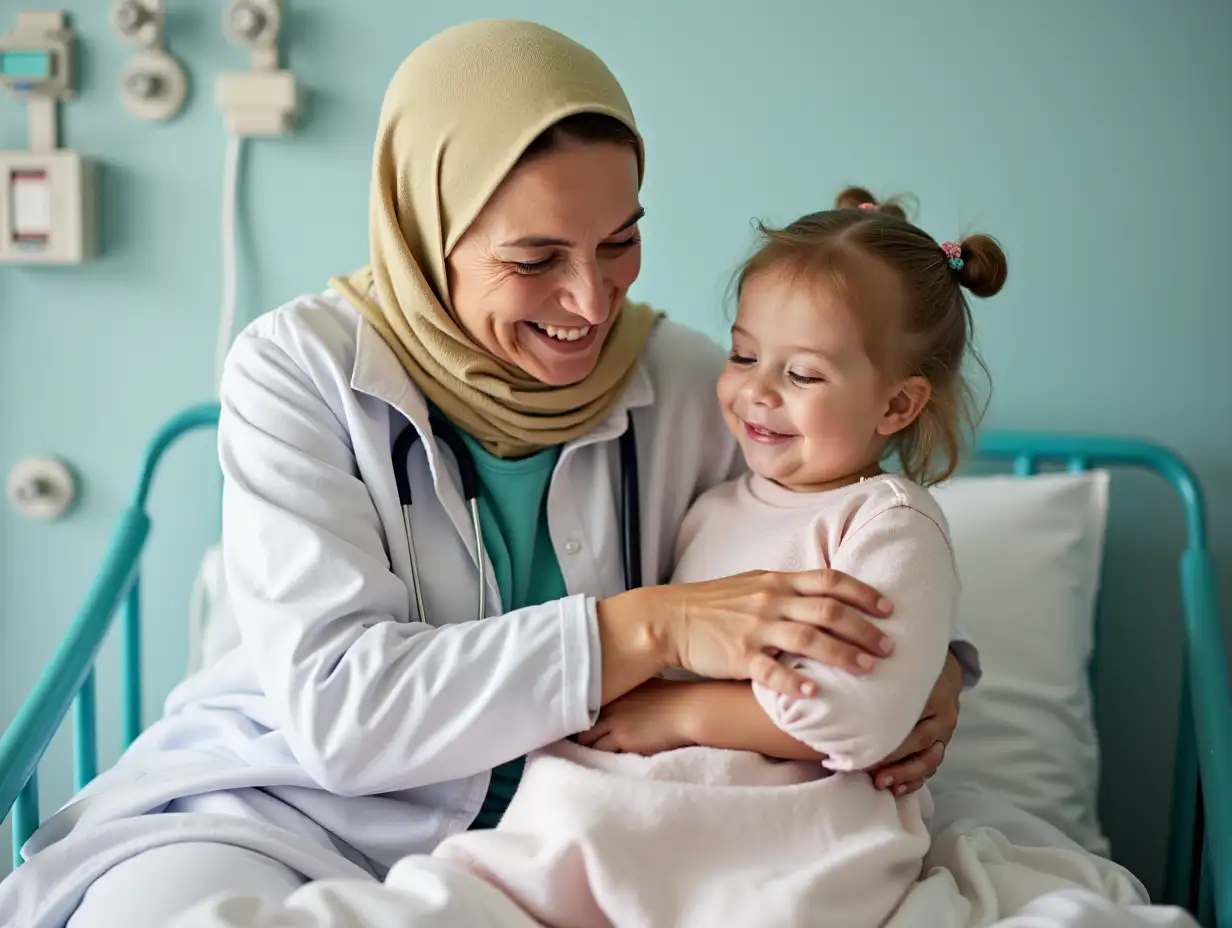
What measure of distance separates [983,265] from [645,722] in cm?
68

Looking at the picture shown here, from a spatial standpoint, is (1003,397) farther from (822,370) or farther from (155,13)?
(155,13)

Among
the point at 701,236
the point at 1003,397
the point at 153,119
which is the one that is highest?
the point at 153,119

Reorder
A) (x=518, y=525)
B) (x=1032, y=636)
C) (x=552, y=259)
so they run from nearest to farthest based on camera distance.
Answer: (x=552, y=259) → (x=518, y=525) → (x=1032, y=636)

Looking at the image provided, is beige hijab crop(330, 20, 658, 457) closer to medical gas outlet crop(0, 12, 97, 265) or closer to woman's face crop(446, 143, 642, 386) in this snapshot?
woman's face crop(446, 143, 642, 386)

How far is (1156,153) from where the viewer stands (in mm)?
2049

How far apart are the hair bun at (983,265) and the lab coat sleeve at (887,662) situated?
327mm

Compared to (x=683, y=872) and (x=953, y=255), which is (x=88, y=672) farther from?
(x=953, y=255)

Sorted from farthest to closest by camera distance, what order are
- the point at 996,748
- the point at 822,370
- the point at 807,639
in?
the point at 996,748 → the point at 822,370 → the point at 807,639

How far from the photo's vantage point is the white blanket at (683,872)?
1188 mm

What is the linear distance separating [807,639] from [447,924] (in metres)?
0.44

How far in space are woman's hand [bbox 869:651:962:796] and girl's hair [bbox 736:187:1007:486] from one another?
26 cm

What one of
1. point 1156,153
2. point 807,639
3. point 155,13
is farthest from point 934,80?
point 155,13

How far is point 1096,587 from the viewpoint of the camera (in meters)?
2.00

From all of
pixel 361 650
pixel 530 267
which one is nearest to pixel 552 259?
pixel 530 267
